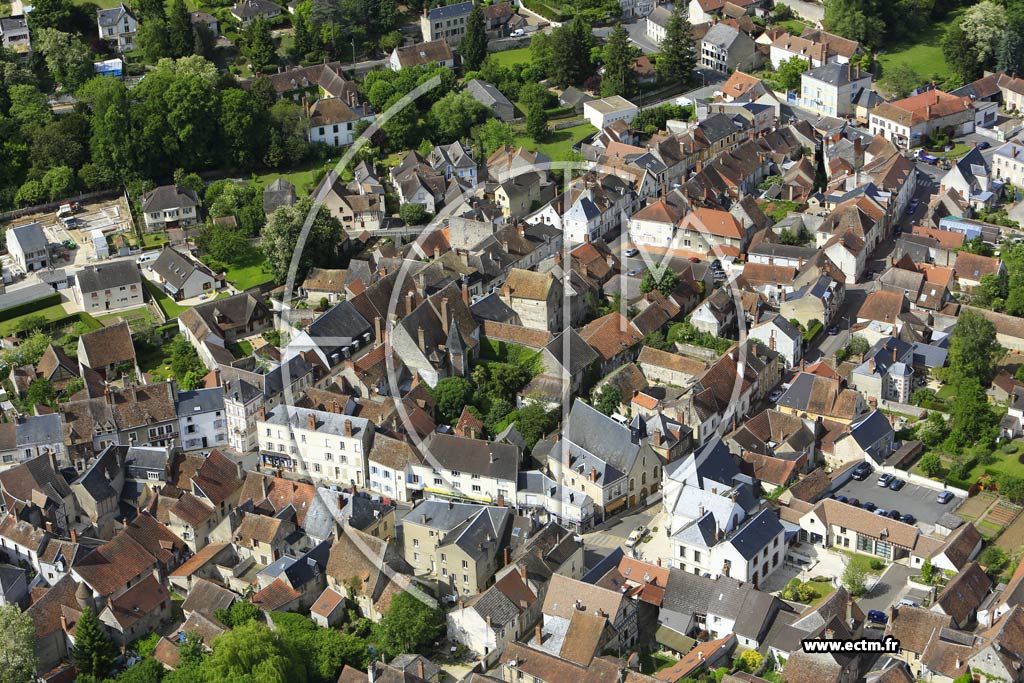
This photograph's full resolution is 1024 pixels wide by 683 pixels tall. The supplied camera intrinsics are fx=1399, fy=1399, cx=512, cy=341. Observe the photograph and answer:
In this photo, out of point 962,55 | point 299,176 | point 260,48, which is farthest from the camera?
point 962,55

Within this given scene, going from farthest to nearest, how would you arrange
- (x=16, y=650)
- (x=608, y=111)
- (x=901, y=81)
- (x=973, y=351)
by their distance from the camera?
(x=901, y=81) → (x=608, y=111) → (x=973, y=351) → (x=16, y=650)

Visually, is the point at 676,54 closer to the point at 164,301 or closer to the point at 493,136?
the point at 493,136

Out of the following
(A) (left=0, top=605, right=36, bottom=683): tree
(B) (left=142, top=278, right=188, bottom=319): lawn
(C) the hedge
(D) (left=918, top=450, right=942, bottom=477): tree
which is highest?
(D) (left=918, top=450, right=942, bottom=477): tree

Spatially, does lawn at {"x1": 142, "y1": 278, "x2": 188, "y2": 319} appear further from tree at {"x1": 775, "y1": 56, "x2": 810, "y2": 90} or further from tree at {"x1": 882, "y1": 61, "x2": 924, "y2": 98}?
tree at {"x1": 882, "y1": 61, "x2": 924, "y2": 98}

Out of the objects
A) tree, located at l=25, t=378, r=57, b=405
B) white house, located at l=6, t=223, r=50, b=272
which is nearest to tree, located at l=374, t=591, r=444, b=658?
tree, located at l=25, t=378, r=57, b=405

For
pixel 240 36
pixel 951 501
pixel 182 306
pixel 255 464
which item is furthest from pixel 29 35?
pixel 951 501

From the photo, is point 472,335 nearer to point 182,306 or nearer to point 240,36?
point 182,306

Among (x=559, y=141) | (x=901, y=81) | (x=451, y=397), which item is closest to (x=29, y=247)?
(x=451, y=397)
